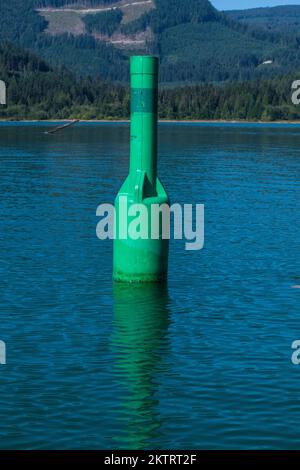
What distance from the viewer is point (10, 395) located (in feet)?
86.4

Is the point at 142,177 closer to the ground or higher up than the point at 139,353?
higher up

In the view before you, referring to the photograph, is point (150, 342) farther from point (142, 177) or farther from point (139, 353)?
point (142, 177)

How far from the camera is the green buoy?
37438mm

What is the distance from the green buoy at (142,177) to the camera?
37.4 metres

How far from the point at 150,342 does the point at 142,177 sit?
7752 millimetres

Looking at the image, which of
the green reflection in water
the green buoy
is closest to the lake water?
the green reflection in water

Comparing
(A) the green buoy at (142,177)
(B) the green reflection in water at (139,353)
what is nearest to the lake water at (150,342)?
(B) the green reflection in water at (139,353)

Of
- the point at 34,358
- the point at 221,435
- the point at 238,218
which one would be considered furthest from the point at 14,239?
the point at 221,435

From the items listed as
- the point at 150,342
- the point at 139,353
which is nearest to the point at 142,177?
the point at 150,342

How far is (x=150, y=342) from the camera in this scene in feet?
106

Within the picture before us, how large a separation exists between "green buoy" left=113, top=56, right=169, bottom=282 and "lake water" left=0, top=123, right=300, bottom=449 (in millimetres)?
2050

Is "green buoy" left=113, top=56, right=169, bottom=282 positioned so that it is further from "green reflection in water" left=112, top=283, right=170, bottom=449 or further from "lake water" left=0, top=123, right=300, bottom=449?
"lake water" left=0, top=123, right=300, bottom=449
